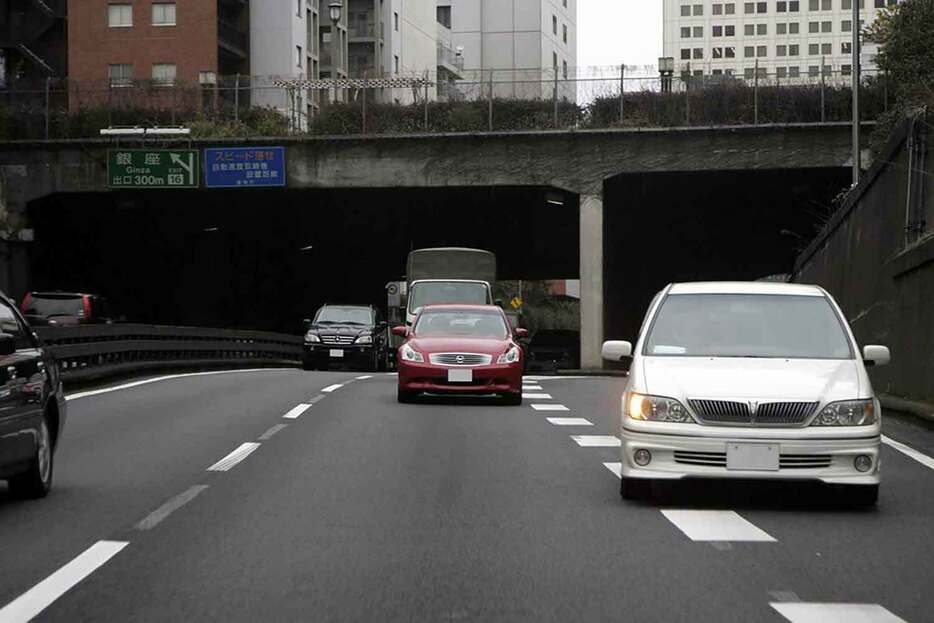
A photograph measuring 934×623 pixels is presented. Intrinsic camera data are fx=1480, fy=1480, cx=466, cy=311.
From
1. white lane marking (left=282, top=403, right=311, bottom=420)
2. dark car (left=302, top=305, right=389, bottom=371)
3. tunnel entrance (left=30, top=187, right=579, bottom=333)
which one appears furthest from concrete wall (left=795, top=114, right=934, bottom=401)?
tunnel entrance (left=30, top=187, right=579, bottom=333)

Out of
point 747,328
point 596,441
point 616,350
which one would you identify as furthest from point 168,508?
point 596,441

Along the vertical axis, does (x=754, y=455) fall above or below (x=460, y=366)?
above

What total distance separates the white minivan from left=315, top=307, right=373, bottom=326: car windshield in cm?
2797

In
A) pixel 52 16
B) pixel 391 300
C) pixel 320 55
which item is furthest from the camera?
pixel 320 55

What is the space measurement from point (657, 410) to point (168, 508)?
3.27 metres

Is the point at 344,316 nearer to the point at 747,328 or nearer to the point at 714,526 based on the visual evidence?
the point at 747,328

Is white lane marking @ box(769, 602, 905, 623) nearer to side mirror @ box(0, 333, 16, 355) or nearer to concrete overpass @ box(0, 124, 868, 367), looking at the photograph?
side mirror @ box(0, 333, 16, 355)

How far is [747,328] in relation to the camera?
10727 mm

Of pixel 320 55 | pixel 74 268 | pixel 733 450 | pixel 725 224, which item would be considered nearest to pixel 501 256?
pixel 725 224

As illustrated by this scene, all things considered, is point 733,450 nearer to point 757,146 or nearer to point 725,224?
point 757,146

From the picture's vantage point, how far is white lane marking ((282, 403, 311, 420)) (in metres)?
17.8

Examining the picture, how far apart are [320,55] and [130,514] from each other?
257ft

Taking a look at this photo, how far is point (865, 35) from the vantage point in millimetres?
34125

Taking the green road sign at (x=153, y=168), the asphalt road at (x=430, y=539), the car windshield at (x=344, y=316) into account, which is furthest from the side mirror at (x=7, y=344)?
the green road sign at (x=153, y=168)
